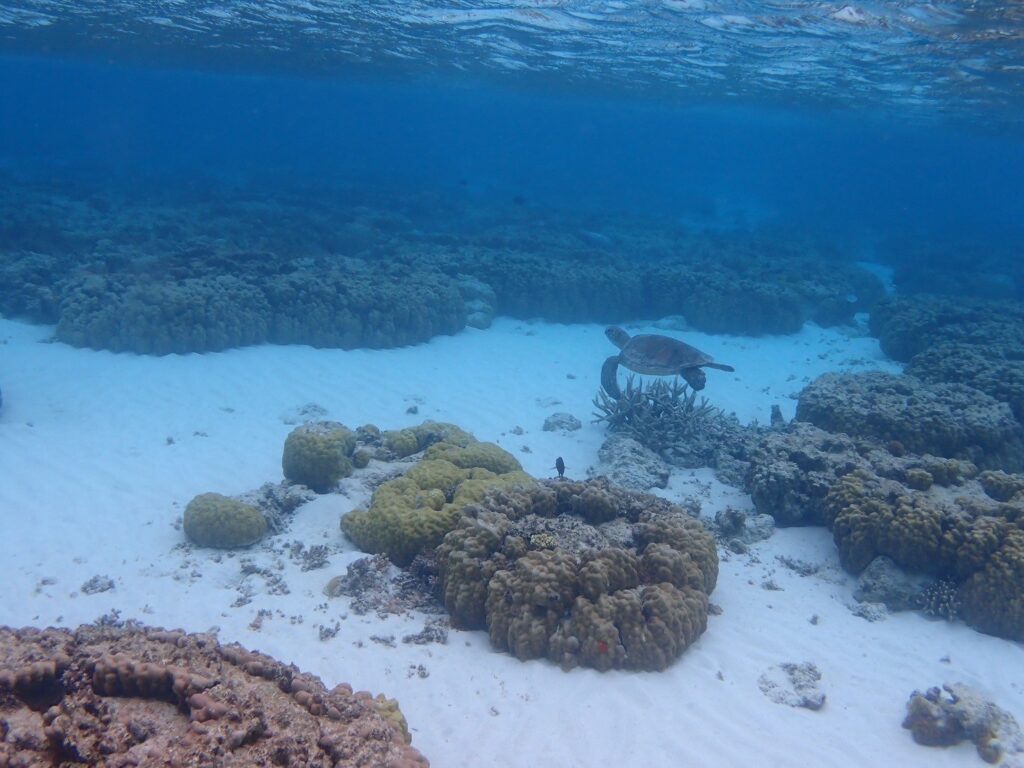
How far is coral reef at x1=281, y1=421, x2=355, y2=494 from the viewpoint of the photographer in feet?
29.2

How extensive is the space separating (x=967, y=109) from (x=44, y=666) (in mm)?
45998

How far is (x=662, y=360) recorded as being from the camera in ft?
39.1

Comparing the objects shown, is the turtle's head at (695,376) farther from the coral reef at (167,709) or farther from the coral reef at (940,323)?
the coral reef at (167,709)

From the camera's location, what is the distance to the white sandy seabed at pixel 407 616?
5.07 m

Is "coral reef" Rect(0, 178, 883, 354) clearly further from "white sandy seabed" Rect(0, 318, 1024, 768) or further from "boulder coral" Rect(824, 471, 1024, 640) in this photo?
"boulder coral" Rect(824, 471, 1024, 640)

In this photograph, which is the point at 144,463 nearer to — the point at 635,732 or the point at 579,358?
the point at 635,732

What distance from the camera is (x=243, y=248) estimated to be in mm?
19547

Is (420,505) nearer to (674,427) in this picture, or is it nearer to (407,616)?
(407,616)

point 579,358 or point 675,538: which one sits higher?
point 675,538

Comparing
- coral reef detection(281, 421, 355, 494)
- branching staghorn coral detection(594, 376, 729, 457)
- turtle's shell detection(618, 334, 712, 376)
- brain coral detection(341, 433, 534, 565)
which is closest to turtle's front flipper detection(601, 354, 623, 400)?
branching staghorn coral detection(594, 376, 729, 457)

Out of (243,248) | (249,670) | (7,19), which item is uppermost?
(7,19)

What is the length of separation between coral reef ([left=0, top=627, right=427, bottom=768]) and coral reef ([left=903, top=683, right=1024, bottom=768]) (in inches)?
168

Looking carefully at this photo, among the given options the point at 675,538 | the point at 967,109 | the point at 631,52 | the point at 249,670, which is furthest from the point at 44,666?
the point at 967,109

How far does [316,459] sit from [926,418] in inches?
376
